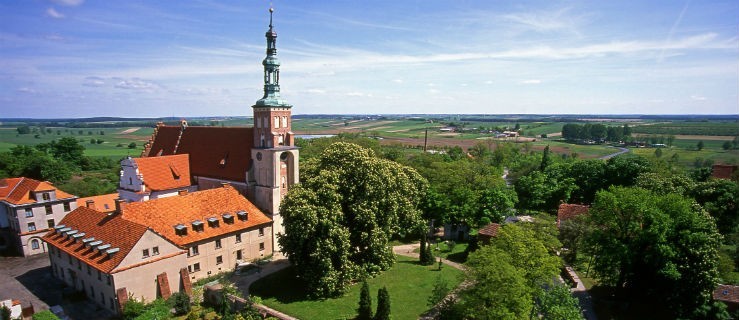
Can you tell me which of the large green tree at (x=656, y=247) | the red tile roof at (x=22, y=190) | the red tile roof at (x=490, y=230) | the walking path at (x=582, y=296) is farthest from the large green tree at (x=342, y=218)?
the red tile roof at (x=22, y=190)

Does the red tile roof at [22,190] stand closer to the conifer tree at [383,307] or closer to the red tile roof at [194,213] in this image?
the red tile roof at [194,213]

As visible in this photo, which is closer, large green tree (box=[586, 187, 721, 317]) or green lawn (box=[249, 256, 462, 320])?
large green tree (box=[586, 187, 721, 317])

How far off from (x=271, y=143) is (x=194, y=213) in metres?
10.5

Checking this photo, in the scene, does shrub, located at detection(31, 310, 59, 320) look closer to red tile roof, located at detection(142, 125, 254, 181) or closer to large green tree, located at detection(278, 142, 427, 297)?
large green tree, located at detection(278, 142, 427, 297)

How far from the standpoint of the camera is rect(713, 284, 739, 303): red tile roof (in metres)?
29.2

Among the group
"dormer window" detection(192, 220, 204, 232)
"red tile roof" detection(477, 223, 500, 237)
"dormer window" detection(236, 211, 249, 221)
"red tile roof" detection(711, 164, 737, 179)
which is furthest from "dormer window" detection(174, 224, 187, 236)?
"red tile roof" detection(711, 164, 737, 179)

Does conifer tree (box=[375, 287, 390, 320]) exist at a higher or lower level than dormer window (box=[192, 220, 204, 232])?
lower

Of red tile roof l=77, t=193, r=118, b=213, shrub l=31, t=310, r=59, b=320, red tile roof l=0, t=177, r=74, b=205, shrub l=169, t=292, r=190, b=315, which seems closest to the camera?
shrub l=31, t=310, r=59, b=320

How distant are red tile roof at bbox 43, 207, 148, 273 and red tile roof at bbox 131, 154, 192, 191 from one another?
8.63 m

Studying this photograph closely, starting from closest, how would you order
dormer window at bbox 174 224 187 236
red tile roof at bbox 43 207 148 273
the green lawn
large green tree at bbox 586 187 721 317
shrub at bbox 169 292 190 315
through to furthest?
large green tree at bbox 586 187 721 317 → red tile roof at bbox 43 207 148 273 → the green lawn → shrub at bbox 169 292 190 315 → dormer window at bbox 174 224 187 236

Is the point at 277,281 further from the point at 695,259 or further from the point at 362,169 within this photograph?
the point at 695,259

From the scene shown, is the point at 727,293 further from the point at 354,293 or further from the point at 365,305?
the point at 354,293

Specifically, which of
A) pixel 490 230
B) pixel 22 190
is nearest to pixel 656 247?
pixel 490 230

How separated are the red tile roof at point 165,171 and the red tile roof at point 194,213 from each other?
32.6 ft
